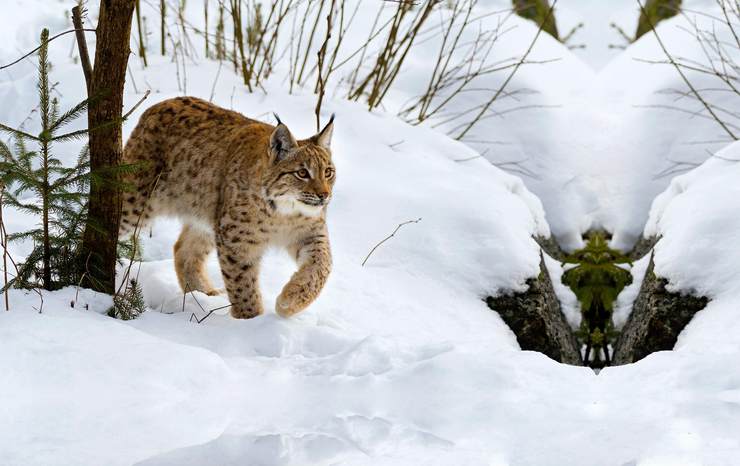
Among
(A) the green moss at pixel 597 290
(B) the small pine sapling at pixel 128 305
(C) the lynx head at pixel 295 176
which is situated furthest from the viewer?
(A) the green moss at pixel 597 290

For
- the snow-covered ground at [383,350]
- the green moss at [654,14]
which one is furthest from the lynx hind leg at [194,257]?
the green moss at [654,14]

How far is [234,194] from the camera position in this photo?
4379mm

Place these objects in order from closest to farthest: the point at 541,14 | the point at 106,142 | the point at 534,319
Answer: the point at 106,142, the point at 534,319, the point at 541,14

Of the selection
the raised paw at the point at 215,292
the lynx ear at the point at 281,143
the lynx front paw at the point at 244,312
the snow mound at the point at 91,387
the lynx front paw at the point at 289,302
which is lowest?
the snow mound at the point at 91,387

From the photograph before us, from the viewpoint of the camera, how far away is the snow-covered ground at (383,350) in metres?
2.92

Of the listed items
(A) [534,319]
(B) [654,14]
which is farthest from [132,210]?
(B) [654,14]

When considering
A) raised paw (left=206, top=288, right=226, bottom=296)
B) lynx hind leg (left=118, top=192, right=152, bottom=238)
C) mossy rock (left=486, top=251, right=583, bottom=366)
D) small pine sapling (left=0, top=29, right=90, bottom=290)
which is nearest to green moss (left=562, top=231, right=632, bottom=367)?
mossy rock (left=486, top=251, right=583, bottom=366)

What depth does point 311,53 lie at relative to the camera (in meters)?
8.17

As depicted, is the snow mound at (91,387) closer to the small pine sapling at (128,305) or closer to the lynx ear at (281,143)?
the small pine sapling at (128,305)

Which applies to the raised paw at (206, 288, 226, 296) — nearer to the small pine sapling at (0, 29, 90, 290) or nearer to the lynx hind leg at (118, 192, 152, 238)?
the lynx hind leg at (118, 192, 152, 238)

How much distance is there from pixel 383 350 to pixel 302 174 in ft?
3.29

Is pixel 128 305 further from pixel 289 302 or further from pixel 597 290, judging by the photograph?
pixel 597 290

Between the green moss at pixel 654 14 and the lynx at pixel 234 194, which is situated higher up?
the green moss at pixel 654 14

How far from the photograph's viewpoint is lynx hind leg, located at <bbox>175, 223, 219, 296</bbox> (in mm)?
4898
